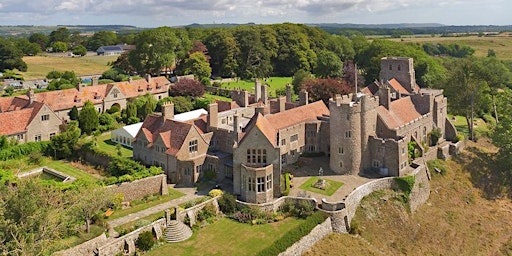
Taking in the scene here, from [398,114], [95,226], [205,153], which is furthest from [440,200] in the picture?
[95,226]

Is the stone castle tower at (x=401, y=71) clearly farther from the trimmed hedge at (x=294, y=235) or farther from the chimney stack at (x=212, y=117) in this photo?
the trimmed hedge at (x=294, y=235)

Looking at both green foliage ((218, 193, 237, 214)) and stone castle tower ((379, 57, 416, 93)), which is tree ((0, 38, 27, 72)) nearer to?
stone castle tower ((379, 57, 416, 93))

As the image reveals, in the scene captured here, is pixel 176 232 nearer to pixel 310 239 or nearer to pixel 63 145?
pixel 310 239

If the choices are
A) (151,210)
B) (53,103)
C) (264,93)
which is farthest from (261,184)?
(53,103)

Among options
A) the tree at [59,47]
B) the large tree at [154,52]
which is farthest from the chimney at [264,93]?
the tree at [59,47]

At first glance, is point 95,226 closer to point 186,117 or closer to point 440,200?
point 186,117

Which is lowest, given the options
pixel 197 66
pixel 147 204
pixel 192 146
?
pixel 147 204

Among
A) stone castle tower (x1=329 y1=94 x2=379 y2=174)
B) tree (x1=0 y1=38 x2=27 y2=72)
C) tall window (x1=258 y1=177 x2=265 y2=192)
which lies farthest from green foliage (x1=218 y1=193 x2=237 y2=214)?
tree (x1=0 y1=38 x2=27 y2=72)
